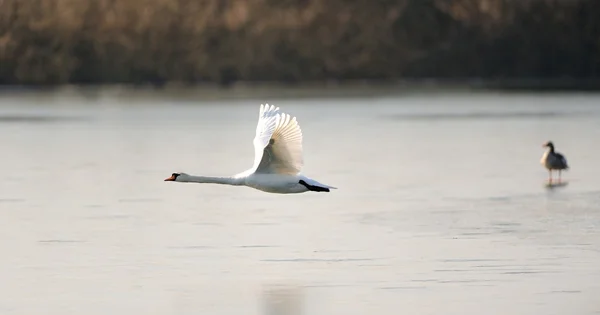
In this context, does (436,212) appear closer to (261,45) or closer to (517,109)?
(517,109)

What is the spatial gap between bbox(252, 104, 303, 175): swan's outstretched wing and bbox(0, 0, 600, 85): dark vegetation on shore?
169 ft

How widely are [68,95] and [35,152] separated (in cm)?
2879

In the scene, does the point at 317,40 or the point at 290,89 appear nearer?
the point at 290,89

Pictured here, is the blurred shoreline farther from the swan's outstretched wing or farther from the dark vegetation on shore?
the swan's outstretched wing

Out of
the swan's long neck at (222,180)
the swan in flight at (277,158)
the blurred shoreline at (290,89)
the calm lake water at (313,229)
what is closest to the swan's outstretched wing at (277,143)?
the swan in flight at (277,158)

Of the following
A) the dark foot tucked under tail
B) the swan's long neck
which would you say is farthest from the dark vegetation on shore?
the dark foot tucked under tail

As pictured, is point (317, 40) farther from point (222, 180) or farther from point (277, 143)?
point (277, 143)

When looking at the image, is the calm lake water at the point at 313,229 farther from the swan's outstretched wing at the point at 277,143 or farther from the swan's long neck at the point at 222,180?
the swan's outstretched wing at the point at 277,143

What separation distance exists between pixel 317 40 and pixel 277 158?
5974 cm

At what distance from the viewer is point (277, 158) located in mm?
12523

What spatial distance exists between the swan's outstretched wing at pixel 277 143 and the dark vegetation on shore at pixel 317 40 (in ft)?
169

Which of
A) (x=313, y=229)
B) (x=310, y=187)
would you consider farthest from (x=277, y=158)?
(x=313, y=229)

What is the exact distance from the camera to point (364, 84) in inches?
2584

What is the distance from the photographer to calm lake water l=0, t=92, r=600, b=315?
10.8 m
